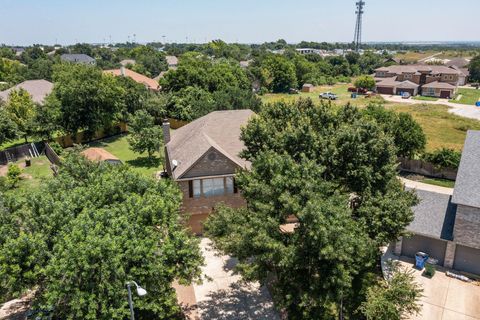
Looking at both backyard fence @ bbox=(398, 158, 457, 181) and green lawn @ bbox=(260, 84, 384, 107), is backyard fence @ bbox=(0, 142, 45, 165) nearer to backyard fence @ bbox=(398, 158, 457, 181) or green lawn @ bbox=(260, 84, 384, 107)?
backyard fence @ bbox=(398, 158, 457, 181)

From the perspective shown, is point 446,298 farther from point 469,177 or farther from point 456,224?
point 469,177

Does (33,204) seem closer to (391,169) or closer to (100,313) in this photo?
(100,313)

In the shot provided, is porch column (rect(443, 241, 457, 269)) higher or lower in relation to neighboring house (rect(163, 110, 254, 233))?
lower

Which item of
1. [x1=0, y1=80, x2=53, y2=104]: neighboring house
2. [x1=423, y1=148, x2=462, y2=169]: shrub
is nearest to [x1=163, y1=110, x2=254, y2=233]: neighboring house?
[x1=423, y1=148, x2=462, y2=169]: shrub

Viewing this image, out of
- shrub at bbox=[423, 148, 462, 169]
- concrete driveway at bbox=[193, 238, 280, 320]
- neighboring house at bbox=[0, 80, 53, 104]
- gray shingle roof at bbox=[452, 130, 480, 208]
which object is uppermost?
neighboring house at bbox=[0, 80, 53, 104]

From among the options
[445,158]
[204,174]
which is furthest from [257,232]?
[445,158]

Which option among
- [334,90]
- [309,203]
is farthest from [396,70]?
[309,203]
